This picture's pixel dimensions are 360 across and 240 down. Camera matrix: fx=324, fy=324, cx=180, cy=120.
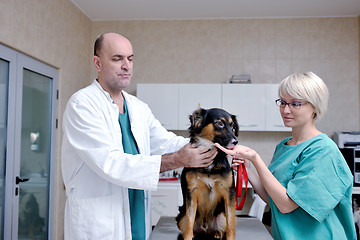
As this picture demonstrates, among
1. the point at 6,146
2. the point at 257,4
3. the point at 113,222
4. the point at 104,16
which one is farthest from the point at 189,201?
the point at 104,16

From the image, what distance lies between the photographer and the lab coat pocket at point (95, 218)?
1422 millimetres

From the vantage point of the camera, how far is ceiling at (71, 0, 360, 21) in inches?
158

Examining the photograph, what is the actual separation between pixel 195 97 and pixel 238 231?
2790 millimetres

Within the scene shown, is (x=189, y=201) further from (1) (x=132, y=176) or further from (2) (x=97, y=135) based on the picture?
(2) (x=97, y=135)

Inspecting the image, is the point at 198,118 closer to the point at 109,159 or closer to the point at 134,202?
the point at 109,159

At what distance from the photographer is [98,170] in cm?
133

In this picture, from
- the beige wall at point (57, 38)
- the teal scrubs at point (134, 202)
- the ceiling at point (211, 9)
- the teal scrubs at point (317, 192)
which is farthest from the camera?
the ceiling at point (211, 9)

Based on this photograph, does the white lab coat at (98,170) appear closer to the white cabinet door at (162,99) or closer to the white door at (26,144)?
the white door at (26,144)

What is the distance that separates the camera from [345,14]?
4383 millimetres

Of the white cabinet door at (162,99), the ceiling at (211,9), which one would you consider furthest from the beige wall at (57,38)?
the white cabinet door at (162,99)

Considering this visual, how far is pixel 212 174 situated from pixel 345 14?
409cm

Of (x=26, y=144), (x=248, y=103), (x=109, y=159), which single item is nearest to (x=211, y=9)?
(x=248, y=103)

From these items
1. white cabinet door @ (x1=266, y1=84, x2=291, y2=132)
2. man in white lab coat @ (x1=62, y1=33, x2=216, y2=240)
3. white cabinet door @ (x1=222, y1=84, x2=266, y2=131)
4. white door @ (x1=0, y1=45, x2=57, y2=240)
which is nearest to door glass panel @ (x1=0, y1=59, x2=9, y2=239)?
white door @ (x1=0, y1=45, x2=57, y2=240)

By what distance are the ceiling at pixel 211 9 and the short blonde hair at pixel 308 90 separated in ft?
9.56
